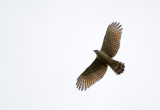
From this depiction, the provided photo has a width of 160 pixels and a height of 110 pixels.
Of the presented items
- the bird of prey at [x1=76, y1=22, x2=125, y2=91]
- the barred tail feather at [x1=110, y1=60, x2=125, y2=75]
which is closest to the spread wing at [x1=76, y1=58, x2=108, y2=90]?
the bird of prey at [x1=76, y1=22, x2=125, y2=91]

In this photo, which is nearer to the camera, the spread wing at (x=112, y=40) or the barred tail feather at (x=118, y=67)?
the barred tail feather at (x=118, y=67)

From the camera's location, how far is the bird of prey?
17844 mm

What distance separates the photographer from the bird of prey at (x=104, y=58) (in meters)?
17.8

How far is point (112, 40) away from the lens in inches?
705

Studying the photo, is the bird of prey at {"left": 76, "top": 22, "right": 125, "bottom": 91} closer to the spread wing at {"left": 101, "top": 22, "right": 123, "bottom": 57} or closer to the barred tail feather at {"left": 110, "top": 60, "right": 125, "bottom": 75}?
the spread wing at {"left": 101, "top": 22, "right": 123, "bottom": 57}

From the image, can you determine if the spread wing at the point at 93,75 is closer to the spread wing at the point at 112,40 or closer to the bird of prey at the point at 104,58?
the bird of prey at the point at 104,58

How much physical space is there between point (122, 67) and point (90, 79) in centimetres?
203

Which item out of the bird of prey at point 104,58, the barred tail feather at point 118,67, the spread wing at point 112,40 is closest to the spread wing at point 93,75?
the bird of prey at point 104,58

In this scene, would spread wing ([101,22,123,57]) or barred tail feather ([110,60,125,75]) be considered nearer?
barred tail feather ([110,60,125,75])

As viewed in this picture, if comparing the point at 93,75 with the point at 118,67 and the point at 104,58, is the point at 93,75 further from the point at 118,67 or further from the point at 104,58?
the point at 118,67

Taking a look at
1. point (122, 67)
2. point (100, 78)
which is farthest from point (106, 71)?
point (122, 67)

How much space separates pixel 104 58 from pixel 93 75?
1089mm

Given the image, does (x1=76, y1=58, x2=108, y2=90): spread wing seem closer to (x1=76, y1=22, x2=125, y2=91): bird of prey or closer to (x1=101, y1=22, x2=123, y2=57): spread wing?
(x1=76, y1=22, x2=125, y2=91): bird of prey

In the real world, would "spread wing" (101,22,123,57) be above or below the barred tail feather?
above
